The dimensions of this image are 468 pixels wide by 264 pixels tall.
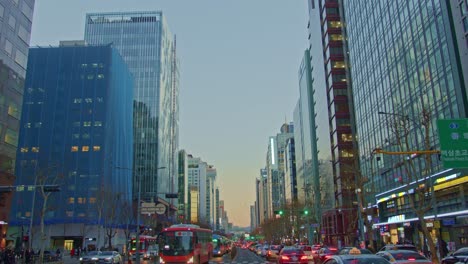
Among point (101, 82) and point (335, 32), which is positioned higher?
point (335, 32)

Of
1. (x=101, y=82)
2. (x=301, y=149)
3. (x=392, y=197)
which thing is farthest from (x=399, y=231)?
(x=301, y=149)

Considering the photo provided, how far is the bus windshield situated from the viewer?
1357 inches

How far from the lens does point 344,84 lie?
9700 centimetres

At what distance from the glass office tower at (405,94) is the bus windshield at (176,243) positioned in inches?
687

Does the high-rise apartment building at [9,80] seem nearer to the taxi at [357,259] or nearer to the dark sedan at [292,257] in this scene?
the dark sedan at [292,257]

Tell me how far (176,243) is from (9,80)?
121 ft

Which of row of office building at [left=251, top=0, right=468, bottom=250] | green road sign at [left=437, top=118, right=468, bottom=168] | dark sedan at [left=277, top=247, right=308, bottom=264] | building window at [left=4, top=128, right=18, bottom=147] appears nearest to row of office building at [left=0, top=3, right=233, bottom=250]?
building window at [left=4, top=128, right=18, bottom=147]

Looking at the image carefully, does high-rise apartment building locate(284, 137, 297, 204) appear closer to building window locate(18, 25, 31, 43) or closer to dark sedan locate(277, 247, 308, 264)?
building window locate(18, 25, 31, 43)

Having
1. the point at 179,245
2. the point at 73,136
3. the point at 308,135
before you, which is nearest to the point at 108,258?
the point at 179,245

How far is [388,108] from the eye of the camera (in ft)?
203

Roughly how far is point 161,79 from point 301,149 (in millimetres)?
54390

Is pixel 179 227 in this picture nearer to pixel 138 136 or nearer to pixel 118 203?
pixel 118 203

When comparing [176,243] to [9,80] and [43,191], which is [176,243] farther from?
[9,80]

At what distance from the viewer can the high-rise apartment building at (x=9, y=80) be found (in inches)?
2172
